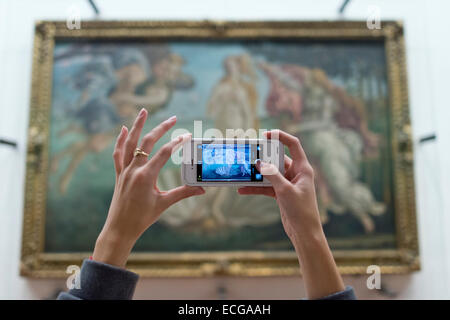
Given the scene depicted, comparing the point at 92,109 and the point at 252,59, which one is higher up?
the point at 252,59

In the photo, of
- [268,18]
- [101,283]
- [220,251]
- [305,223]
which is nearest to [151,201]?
[101,283]

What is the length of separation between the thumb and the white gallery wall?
3.29 feet

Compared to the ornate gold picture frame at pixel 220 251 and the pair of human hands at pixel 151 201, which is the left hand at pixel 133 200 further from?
the ornate gold picture frame at pixel 220 251

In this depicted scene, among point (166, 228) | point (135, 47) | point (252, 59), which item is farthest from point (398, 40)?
point (166, 228)

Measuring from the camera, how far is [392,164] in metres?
1.68

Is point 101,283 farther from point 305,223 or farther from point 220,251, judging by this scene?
point 220,251

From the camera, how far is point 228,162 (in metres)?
0.83

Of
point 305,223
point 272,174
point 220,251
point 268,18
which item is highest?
point 268,18

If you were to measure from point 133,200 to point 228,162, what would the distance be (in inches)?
9.9

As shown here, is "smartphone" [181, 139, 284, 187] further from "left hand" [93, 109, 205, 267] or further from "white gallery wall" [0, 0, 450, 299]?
"white gallery wall" [0, 0, 450, 299]

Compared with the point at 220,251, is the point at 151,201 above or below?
above

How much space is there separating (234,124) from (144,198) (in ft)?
3.27

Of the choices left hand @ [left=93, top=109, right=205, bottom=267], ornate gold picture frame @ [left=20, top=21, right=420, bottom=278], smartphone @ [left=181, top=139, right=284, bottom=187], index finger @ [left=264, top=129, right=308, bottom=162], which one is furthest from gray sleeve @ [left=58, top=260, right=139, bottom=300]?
ornate gold picture frame @ [left=20, top=21, right=420, bottom=278]
